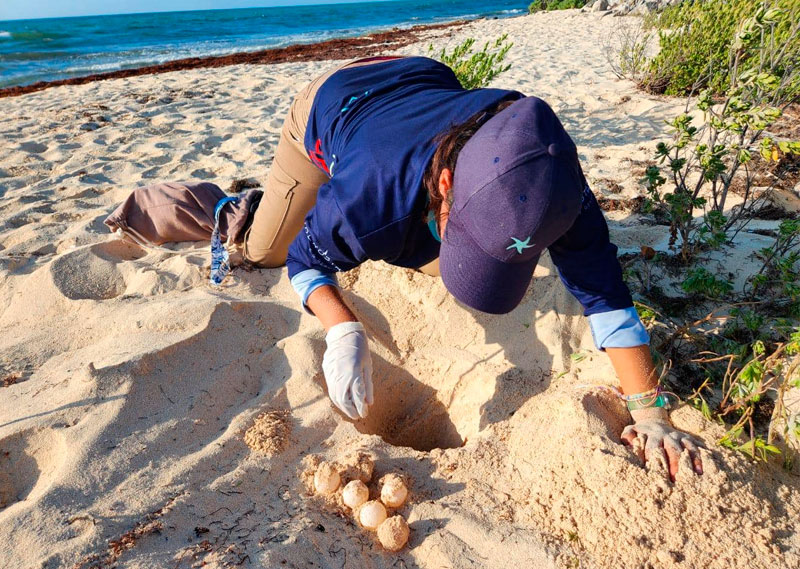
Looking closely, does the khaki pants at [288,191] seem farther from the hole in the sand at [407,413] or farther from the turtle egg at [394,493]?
the turtle egg at [394,493]

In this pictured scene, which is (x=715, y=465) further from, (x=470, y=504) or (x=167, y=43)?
(x=167, y=43)

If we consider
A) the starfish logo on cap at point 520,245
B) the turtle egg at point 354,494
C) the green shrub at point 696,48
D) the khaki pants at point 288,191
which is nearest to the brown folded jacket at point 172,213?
the khaki pants at point 288,191

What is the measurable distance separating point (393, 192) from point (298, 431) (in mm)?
884

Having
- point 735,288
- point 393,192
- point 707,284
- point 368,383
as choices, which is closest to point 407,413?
point 368,383

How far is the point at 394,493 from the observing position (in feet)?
4.87

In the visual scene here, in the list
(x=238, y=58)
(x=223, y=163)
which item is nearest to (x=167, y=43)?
(x=238, y=58)

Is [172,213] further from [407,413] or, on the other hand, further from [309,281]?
[407,413]

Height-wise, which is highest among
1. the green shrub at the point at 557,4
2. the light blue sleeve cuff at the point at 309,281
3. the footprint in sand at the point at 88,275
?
the light blue sleeve cuff at the point at 309,281

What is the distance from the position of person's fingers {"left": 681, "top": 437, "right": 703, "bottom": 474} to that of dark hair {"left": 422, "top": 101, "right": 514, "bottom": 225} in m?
1.00

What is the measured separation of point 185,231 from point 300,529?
1993 mm

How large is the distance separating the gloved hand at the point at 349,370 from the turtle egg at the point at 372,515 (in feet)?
1.24

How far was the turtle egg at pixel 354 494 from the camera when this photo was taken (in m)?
1.48

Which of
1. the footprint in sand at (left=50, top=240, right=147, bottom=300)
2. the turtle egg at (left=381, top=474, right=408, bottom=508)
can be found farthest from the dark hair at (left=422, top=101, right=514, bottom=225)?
the footprint in sand at (left=50, top=240, right=147, bottom=300)

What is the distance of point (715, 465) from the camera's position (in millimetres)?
1444
